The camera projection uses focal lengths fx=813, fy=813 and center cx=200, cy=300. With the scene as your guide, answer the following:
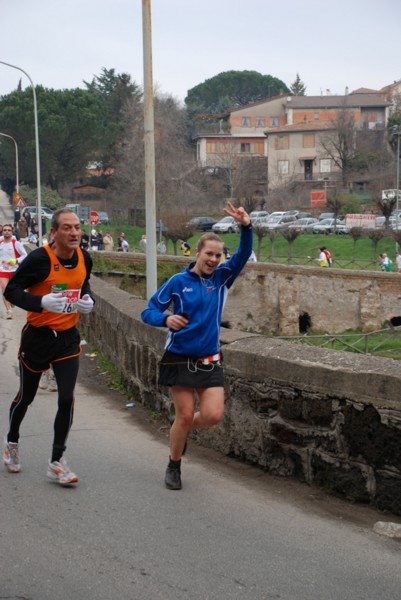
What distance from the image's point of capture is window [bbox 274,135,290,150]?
85938 mm

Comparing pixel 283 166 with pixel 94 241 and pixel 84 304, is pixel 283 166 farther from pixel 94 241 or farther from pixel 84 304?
pixel 84 304

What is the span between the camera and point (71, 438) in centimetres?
734

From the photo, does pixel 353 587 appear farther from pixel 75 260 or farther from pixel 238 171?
pixel 238 171

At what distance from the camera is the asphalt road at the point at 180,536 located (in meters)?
4.13

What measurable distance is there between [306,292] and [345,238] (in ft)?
44.5

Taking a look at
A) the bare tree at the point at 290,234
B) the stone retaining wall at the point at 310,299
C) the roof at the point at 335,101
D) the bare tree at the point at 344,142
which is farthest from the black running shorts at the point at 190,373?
the roof at the point at 335,101

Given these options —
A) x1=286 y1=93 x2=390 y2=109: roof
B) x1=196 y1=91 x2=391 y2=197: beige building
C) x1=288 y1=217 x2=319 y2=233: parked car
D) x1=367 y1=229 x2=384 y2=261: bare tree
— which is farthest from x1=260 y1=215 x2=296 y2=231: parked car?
x1=286 y1=93 x2=390 y2=109: roof

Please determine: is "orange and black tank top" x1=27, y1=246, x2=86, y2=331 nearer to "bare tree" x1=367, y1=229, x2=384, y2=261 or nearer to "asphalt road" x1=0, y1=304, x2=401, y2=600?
"asphalt road" x1=0, y1=304, x2=401, y2=600

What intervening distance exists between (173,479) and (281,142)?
83337mm

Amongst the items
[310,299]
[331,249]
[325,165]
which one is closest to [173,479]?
[310,299]

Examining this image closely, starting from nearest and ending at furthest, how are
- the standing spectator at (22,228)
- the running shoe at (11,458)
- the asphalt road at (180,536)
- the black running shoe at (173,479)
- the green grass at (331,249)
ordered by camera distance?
the asphalt road at (180,536)
the black running shoe at (173,479)
the running shoe at (11,458)
the green grass at (331,249)
the standing spectator at (22,228)

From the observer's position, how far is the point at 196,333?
555cm

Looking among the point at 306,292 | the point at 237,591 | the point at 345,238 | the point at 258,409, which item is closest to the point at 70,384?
the point at 258,409

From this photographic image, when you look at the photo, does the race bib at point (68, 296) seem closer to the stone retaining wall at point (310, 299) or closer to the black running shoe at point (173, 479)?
the black running shoe at point (173, 479)
